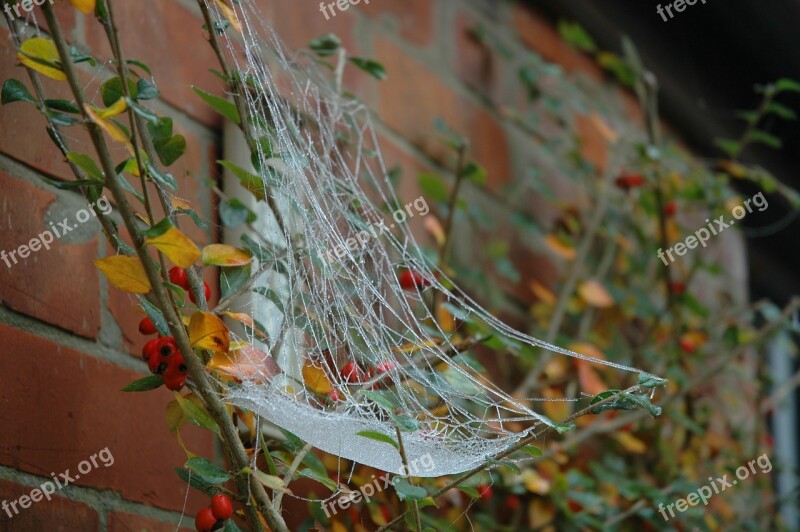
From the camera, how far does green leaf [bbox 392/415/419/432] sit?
2.59 feet

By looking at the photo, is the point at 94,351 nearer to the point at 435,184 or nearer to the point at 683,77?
the point at 435,184

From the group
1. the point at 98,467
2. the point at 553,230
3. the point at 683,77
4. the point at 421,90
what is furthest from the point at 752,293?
the point at 98,467

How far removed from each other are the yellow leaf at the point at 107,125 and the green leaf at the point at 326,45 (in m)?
0.45

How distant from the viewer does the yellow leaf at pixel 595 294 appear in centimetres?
174

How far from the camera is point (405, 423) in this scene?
793mm

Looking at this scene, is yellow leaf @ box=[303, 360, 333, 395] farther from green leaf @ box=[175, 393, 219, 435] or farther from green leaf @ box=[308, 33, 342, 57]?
green leaf @ box=[308, 33, 342, 57]

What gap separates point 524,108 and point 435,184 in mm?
530

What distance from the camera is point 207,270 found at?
109 centimetres

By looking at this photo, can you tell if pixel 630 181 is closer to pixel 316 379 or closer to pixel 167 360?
pixel 316 379

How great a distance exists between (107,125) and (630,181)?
50.7 inches

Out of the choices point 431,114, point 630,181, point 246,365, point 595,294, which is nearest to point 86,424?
point 246,365

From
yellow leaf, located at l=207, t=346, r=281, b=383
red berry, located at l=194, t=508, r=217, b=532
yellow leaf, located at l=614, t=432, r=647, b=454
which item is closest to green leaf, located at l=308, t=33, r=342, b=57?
yellow leaf, located at l=207, t=346, r=281, b=383

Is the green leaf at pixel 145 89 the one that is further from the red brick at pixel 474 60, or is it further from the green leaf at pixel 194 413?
the red brick at pixel 474 60

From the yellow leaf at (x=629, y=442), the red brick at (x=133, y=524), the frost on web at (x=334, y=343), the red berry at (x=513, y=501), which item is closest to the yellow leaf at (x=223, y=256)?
the frost on web at (x=334, y=343)
